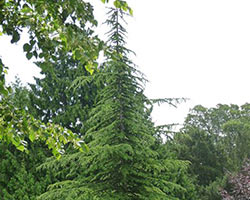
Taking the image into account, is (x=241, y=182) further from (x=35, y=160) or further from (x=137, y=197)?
(x=137, y=197)

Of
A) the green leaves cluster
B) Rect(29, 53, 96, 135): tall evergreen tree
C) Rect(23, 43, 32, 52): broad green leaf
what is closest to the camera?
Rect(23, 43, 32, 52): broad green leaf

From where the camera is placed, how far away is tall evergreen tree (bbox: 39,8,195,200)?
4598mm

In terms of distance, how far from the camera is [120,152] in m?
4.54

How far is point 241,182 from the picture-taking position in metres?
11.5

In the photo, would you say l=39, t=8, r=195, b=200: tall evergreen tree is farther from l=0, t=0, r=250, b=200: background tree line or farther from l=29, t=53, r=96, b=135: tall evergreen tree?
l=29, t=53, r=96, b=135: tall evergreen tree

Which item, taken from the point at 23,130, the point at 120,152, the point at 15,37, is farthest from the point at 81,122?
the point at 15,37

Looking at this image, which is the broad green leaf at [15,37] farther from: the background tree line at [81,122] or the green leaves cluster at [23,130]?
the green leaves cluster at [23,130]

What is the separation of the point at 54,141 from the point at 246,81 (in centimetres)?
3175

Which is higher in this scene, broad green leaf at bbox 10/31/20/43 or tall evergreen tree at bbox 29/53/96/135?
tall evergreen tree at bbox 29/53/96/135

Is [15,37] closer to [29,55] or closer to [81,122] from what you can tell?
[29,55]

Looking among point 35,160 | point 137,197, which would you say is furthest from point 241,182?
point 137,197

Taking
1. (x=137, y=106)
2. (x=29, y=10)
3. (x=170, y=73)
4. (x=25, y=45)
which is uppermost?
(x=170, y=73)

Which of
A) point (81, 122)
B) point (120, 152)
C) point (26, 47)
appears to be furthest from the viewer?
point (81, 122)

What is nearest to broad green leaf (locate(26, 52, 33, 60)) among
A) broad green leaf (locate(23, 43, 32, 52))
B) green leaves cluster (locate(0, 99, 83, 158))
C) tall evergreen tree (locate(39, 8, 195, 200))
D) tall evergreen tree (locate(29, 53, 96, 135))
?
broad green leaf (locate(23, 43, 32, 52))
